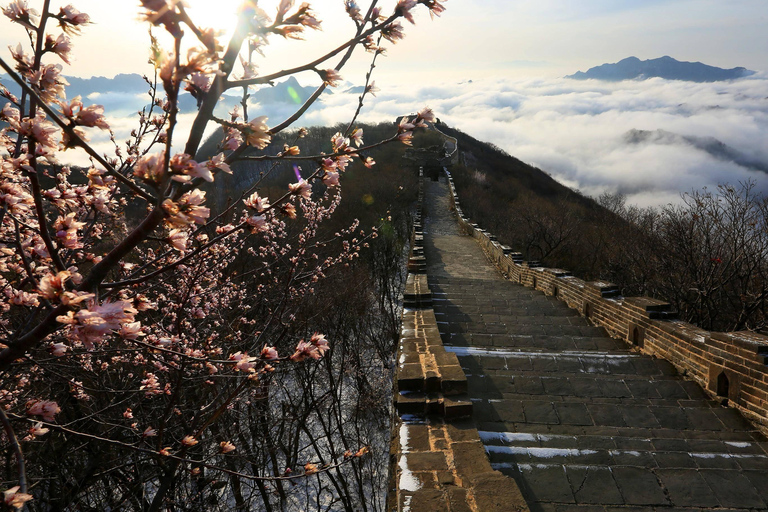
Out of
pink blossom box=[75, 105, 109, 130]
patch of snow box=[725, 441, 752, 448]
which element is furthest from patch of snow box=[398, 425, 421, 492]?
patch of snow box=[725, 441, 752, 448]

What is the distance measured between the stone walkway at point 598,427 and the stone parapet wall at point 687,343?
0.17 m

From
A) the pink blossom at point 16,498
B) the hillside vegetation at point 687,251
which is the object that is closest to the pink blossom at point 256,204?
the pink blossom at point 16,498

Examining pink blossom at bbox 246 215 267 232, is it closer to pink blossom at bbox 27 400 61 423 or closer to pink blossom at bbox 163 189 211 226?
pink blossom at bbox 163 189 211 226

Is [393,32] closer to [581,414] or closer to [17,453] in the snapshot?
[17,453]

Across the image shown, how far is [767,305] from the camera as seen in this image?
403 inches

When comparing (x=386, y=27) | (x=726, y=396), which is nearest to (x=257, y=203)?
(x=386, y=27)

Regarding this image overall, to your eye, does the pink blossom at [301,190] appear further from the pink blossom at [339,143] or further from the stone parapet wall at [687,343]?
the stone parapet wall at [687,343]

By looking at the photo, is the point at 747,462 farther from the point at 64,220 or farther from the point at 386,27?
the point at 64,220

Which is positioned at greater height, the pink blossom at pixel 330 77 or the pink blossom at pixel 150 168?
the pink blossom at pixel 330 77

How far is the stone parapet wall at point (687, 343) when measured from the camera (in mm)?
4145

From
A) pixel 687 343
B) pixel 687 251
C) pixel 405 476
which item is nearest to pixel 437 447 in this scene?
pixel 405 476

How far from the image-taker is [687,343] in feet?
17.0

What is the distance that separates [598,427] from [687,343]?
221 centimetres

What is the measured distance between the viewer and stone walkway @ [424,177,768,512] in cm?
306
